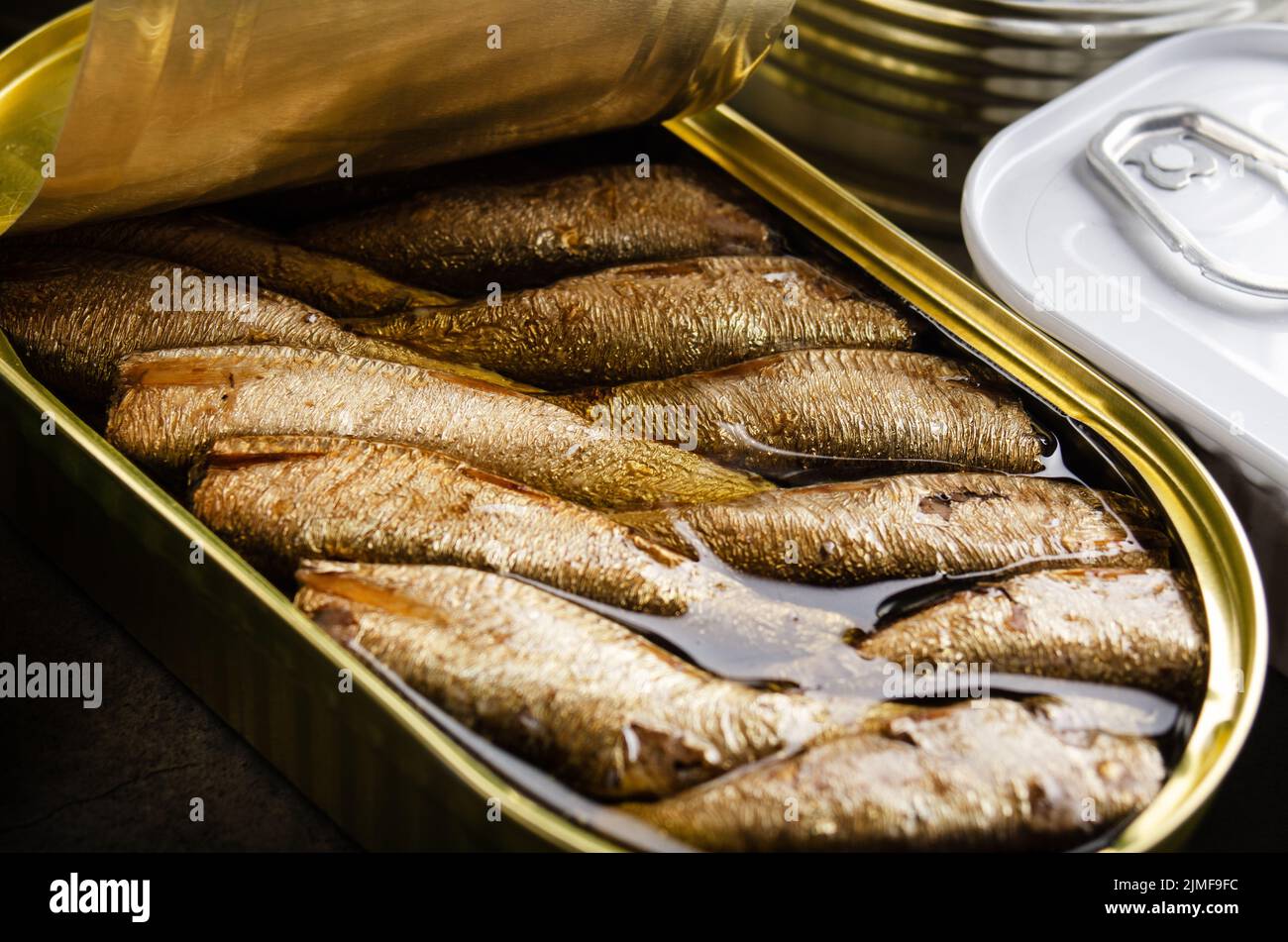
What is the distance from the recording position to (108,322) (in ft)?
5.13

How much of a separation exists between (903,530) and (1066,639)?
8.6 inches

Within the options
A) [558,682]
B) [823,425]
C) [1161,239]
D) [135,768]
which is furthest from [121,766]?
[1161,239]

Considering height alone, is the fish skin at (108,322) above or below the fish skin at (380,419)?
above

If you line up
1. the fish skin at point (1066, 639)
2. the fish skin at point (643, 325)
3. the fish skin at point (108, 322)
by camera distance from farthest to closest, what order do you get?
the fish skin at point (643, 325) < the fish skin at point (108, 322) < the fish skin at point (1066, 639)

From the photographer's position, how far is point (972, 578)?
1.43 metres

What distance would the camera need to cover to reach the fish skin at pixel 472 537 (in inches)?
Answer: 52.4

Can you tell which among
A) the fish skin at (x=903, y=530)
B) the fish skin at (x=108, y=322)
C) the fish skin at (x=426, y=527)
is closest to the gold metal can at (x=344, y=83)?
the fish skin at (x=108, y=322)

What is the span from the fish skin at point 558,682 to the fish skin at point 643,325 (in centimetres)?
46

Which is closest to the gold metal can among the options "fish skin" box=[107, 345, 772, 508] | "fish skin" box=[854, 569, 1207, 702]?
"fish skin" box=[107, 345, 772, 508]

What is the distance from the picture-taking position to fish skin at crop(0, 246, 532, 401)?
1.55 metres

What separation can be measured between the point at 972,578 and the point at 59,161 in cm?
117

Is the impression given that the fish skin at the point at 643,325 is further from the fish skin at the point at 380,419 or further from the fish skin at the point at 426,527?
the fish skin at the point at 426,527

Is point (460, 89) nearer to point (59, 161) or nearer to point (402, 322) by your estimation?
point (402, 322)

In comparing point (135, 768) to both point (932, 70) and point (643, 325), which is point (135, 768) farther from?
point (932, 70)
